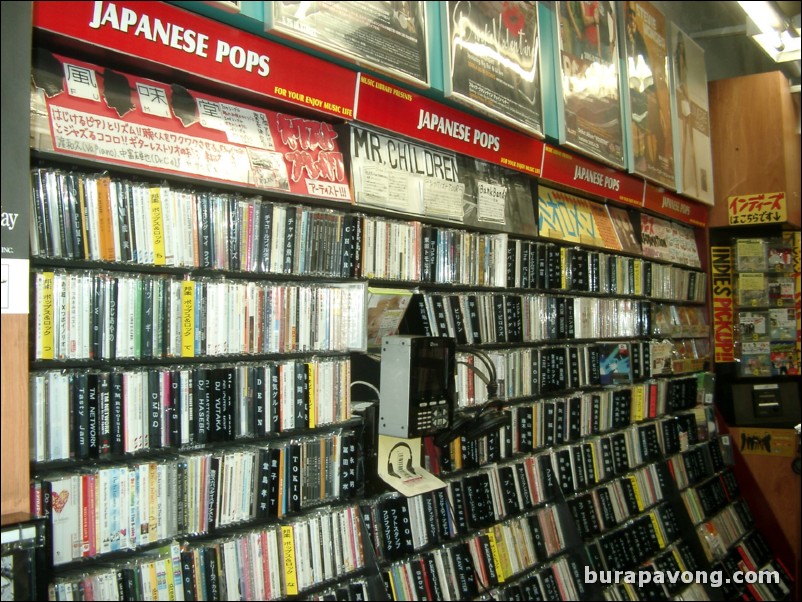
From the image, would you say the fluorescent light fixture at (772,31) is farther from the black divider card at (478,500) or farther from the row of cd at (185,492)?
the row of cd at (185,492)

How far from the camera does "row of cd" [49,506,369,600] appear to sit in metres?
1.74

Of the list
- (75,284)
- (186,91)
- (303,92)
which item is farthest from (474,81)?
(75,284)

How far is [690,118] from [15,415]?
16.1 ft

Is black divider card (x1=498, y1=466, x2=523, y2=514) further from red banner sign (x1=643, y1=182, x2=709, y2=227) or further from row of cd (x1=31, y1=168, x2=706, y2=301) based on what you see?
red banner sign (x1=643, y1=182, x2=709, y2=227)

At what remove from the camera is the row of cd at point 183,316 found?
1.70 m

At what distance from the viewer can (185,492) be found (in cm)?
192

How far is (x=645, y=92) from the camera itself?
428 cm

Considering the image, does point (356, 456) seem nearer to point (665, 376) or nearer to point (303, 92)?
point (303, 92)

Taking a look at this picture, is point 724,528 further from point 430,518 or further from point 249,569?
point 249,569

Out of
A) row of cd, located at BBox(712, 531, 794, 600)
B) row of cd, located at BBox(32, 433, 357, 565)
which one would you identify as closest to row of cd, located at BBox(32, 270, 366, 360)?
row of cd, located at BBox(32, 433, 357, 565)

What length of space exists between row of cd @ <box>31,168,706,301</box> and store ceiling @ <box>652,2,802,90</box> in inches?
121

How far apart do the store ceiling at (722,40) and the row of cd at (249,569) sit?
4688 millimetres

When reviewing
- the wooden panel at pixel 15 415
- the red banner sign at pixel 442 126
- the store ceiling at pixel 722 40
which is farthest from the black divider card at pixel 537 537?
the store ceiling at pixel 722 40

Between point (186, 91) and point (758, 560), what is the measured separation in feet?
17.4
